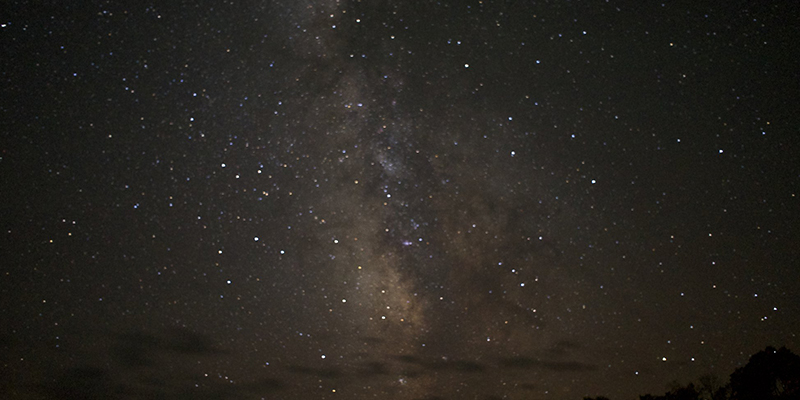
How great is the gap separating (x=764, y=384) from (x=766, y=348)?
1.25 m

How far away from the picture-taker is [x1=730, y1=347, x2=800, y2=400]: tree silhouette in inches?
623

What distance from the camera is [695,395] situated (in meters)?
19.8

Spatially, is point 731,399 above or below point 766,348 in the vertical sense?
below

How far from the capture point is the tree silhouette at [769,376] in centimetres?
1583

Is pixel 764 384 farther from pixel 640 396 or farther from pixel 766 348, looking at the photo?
pixel 640 396

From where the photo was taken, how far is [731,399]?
17797 millimetres

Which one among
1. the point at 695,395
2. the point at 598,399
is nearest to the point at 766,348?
the point at 695,395

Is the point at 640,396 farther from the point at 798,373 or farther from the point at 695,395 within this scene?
the point at 798,373

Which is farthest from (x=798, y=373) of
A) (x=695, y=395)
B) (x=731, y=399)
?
(x=695, y=395)

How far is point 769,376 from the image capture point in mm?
16422

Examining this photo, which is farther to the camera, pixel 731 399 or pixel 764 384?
pixel 731 399

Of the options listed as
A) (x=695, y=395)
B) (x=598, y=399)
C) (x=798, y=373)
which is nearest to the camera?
(x=798, y=373)

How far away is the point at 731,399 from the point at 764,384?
5.65 ft

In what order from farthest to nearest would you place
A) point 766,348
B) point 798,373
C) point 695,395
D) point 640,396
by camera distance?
1. point 640,396
2. point 695,395
3. point 766,348
4. point 798,373
